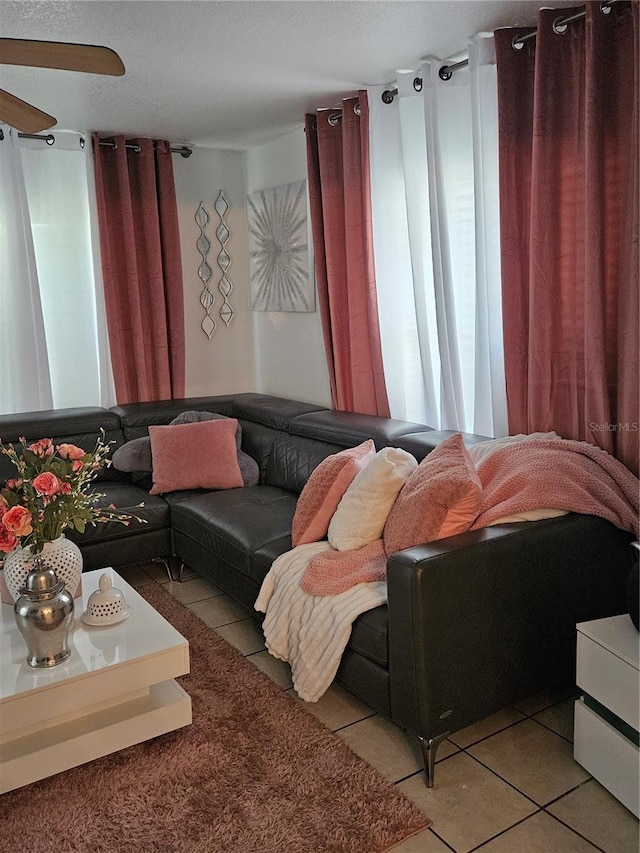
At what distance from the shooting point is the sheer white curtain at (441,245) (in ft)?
10.5

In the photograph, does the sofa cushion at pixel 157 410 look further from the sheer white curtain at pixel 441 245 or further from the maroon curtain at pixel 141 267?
the sheer white curtain at pixel 441 245

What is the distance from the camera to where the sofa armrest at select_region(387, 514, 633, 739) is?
2.15m

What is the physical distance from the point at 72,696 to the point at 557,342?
2.13 meters

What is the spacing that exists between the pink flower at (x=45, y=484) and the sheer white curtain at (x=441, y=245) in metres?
1.85

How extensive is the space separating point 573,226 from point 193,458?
2140 mm

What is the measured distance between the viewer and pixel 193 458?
393cm

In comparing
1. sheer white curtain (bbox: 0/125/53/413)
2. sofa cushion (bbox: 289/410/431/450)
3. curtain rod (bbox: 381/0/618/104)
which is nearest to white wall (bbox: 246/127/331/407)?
sofa cushion (bbox: 289/410/431/450)

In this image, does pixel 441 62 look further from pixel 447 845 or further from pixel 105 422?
pixel 447 845

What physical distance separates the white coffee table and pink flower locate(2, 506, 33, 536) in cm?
40

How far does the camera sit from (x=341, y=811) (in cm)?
205

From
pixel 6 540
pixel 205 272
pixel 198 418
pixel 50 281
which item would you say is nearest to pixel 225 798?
pixel 6 540

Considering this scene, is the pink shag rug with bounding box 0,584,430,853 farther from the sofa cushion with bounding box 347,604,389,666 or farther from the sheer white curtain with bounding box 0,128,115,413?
the sheer white curtain with bounding box 0,128,115,413

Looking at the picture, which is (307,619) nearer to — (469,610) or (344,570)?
(344,570)

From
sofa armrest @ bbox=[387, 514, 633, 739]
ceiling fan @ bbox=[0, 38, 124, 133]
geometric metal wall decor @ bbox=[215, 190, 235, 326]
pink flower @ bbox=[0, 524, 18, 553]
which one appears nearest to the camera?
ceiling fan @ bbox=[0, 38, 124, 133]
